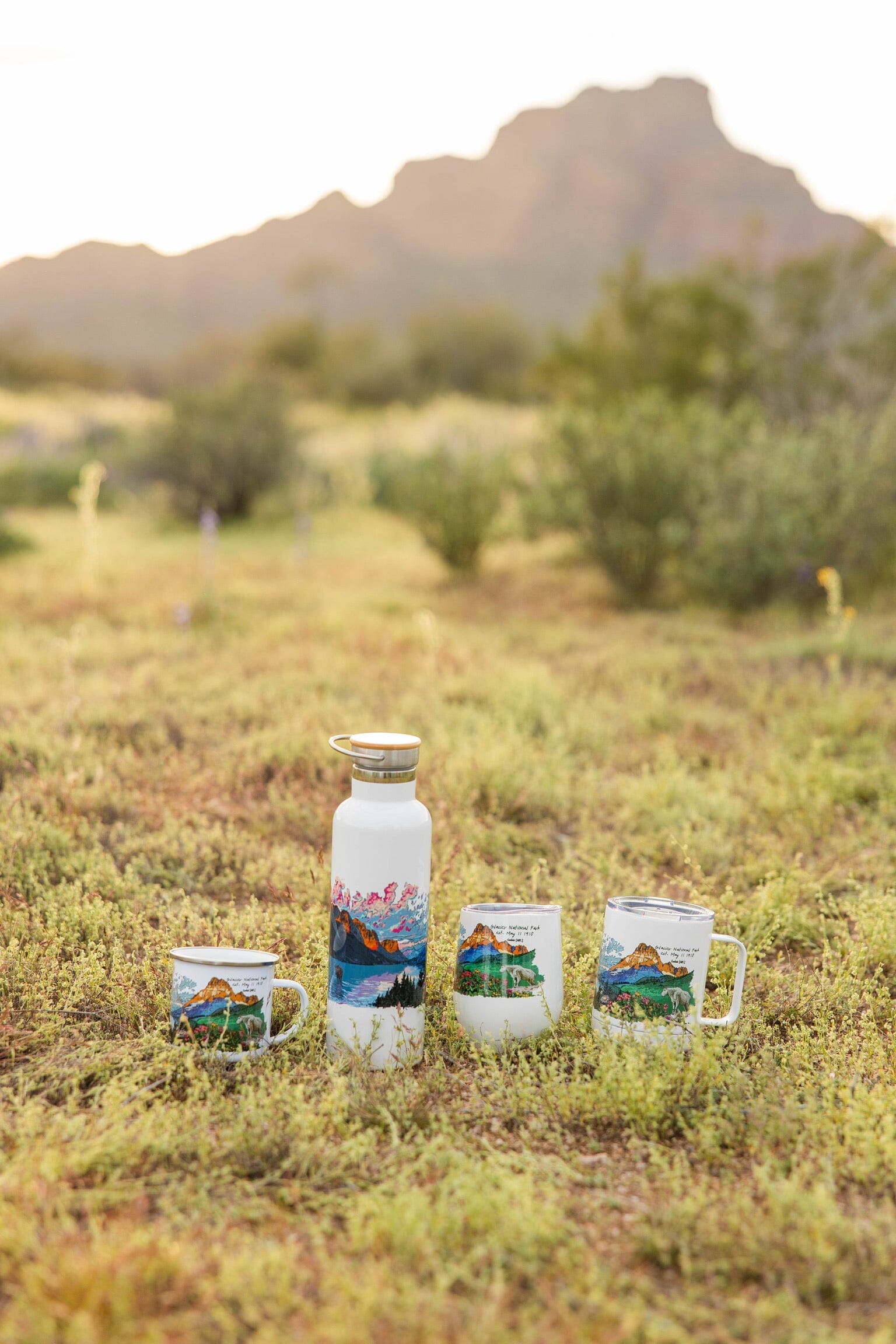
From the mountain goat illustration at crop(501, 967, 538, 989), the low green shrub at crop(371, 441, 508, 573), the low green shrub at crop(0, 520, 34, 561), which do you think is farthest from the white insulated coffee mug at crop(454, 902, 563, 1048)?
the low green shrub at crop(0, 520, 34, 561)

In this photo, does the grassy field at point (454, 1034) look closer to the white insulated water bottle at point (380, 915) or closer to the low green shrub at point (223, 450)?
the white insulated water bottle at point (380, 915)

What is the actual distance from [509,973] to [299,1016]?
544 millimetres

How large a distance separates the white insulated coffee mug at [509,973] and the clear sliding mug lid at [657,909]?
16 cm

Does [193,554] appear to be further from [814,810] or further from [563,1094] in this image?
[563,1094]

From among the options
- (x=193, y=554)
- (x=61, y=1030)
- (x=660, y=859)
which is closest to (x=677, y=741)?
(x=660, y=859)

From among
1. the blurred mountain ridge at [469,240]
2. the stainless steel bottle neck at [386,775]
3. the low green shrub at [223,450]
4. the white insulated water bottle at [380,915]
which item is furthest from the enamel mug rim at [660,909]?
the blurred mountain ridge at [469,240]

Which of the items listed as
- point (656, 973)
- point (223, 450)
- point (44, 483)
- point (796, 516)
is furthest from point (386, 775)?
point (44, 483)

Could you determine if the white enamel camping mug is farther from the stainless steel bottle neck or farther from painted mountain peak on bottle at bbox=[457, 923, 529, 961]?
the stainless steel bottle neck

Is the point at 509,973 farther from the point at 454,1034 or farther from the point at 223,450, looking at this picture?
the point at 223,450

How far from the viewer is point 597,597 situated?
347 inches

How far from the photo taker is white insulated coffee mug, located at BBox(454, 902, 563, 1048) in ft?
8.48

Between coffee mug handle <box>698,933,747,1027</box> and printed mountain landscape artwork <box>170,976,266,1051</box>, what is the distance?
0.38ft

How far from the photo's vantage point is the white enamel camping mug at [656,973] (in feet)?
8.21

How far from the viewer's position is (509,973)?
102 inches
